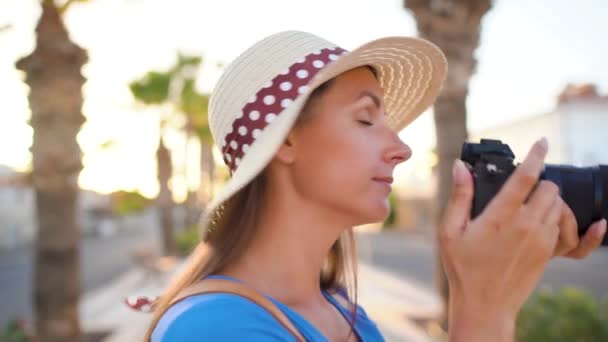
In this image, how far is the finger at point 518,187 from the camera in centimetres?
102

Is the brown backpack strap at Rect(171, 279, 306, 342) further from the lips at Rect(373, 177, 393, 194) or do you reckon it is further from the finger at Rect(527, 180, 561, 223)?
the finger at Rect(527, 180, 561, 223)

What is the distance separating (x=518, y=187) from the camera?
1.03 meters

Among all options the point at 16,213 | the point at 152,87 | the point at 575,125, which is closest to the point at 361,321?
the point at 152,87

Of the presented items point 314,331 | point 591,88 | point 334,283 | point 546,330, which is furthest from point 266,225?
point 591,88

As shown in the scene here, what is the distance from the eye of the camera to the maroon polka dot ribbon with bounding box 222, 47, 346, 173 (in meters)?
1.30

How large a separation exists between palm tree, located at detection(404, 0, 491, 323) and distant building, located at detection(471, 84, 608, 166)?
2712 cm

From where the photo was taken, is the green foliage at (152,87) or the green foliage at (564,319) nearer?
the green foliage at (564,319)

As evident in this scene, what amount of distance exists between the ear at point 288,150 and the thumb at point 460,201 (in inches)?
14.3

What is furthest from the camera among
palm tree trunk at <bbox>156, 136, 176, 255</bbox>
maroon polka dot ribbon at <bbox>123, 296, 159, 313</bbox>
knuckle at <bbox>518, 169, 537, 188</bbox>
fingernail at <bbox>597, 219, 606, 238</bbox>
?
palm tree trunk at <bbox>156, 136, 176, 255</bbox>

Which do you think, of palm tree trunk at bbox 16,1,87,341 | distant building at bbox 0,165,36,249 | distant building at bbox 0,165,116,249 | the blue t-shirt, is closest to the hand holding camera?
the blue t-shirt

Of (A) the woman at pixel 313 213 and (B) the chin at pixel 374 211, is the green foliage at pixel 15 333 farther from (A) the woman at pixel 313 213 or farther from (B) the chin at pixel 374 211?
(B) the chin at pixel 374 211

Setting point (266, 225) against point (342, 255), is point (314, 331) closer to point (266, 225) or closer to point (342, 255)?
point (266, 225)

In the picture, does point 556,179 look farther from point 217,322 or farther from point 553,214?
point 217,322

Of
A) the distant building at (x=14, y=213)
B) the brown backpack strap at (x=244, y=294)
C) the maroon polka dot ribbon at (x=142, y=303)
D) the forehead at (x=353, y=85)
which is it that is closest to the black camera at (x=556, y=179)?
the forehead at (x=353, y=85)
